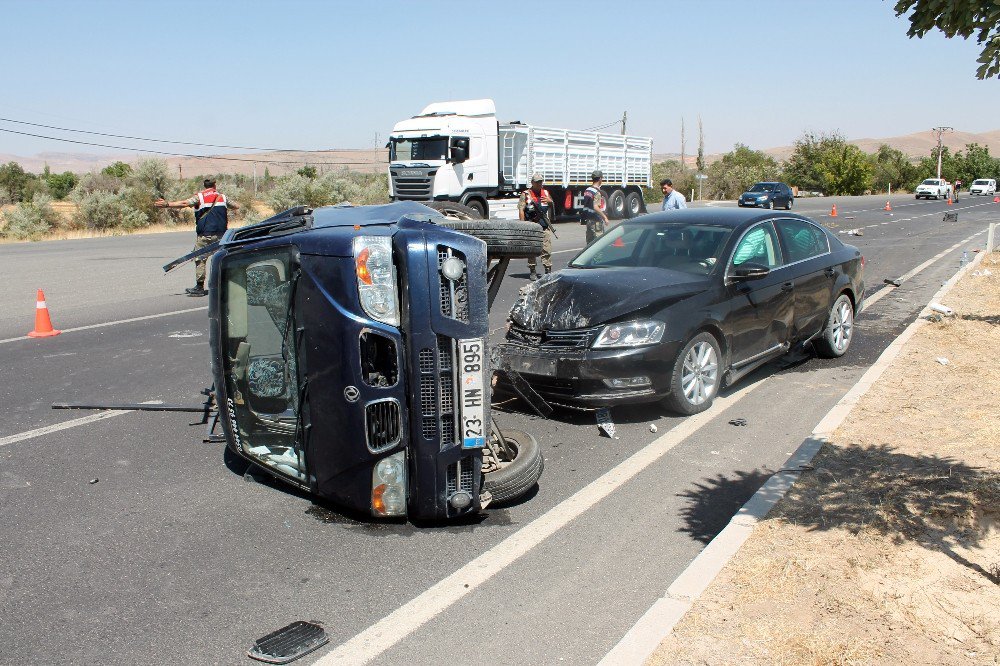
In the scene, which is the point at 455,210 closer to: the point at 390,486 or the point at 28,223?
the point at 390,486

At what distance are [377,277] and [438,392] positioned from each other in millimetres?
660

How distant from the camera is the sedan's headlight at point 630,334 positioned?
653 centimetres

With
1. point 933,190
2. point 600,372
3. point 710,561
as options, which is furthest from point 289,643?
point 933,190

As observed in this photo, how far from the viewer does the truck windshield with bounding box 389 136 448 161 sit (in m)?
28.1

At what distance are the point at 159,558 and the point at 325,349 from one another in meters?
1.36

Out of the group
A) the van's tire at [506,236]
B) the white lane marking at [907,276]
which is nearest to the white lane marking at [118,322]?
the van's tire at [506,236]

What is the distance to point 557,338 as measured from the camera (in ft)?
22.0

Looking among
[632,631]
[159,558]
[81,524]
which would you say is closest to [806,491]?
[632,631]

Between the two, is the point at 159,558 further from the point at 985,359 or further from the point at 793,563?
the point at 985,359

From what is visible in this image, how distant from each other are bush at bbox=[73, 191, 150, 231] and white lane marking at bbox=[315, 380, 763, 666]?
33672mm

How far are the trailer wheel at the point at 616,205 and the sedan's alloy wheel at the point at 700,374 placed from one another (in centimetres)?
3062

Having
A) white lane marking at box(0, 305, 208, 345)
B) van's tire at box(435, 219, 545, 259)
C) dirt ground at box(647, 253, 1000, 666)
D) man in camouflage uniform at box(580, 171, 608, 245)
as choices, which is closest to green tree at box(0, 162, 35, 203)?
white lane marking at box(0, 305, 208, 345)

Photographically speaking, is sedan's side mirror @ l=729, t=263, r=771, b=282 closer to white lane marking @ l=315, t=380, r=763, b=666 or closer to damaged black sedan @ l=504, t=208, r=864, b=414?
damaged black sedan @ l=504, t=208, r=864, b=414

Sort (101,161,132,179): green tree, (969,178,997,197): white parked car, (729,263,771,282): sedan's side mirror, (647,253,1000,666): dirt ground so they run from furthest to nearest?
1. (969,178,997,197): white parked car
2. (101,161,132,179): green tree
3. (729,263,771,282): sedan's side mirror
4. (647,253,1000,666): dirt ground
